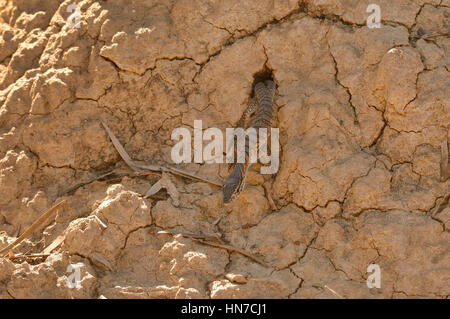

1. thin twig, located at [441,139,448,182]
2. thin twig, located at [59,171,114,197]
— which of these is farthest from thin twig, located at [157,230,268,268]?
thin twig, located at [441,139,448,182]

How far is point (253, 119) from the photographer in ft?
15.1

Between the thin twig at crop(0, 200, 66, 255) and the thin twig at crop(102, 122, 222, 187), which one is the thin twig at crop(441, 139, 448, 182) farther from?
the thin twig at crop(0, 200, 66, 255)

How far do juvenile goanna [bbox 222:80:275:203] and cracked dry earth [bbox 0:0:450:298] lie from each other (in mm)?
110

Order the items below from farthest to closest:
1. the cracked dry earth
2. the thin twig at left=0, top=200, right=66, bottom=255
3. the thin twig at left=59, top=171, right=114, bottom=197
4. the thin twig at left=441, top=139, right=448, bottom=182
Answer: the thin twig at left=59, top=171, right=114, bottom=197 < the thin twig at left=0, top=200, right=66, bottom=255 < the thin twig at left=441, top=139, right=448, bottom=182 < the cracked dry earth

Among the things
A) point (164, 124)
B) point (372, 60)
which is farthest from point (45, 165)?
point (372, 60)

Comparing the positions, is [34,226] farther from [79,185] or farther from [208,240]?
[208,240]

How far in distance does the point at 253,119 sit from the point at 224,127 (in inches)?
11.8

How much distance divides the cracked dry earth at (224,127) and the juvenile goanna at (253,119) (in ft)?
0.36

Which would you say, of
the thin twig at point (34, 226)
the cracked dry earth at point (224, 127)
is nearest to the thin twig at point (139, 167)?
the cracked dry earth at point (224, 127)

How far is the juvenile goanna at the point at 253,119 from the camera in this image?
4320 millimetres

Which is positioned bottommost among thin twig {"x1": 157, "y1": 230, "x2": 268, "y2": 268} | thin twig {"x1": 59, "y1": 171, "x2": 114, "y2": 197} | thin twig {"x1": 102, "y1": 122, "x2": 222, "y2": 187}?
thin twig {"x1": 157, "y1": 230, "x2": 268, "y2": 268}

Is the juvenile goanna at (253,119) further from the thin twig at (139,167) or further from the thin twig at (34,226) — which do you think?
the thin twig at (34,226)

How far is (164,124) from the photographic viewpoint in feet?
15.8

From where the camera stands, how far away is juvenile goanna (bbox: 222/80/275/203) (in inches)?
170
